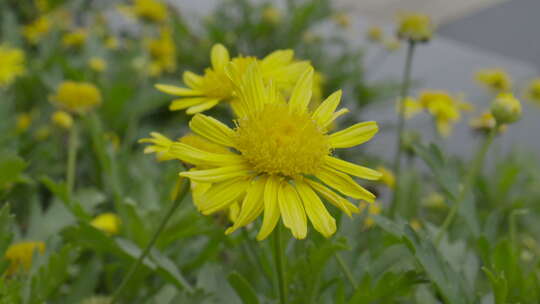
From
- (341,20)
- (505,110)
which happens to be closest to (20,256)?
(505,110)

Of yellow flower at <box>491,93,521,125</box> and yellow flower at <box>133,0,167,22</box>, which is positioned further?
yellow flower at <box>133,0,167,22</box>

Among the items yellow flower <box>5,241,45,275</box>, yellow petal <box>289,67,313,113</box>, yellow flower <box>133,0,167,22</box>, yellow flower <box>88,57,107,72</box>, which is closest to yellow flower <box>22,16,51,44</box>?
yellow flower <box>88,57,107,72</box>

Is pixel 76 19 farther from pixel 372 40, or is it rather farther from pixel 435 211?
pixel 435 211

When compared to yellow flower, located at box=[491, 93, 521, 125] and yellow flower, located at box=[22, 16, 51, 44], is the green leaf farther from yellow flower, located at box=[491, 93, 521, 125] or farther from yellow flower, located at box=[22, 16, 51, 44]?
yellow flower, located at box=[22, 16, 51, 44]

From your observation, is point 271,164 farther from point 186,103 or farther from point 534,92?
point 534,92

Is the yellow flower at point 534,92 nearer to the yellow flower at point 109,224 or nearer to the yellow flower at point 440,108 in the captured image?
the yellow flower at point 440,108

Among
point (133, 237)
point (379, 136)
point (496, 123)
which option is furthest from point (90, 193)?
point (379, 136)
